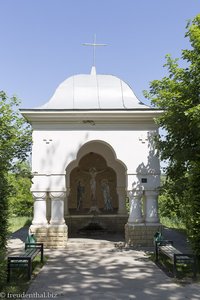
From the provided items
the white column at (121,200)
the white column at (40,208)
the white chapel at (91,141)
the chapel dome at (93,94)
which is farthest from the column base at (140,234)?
the chapel dome at (93,94)

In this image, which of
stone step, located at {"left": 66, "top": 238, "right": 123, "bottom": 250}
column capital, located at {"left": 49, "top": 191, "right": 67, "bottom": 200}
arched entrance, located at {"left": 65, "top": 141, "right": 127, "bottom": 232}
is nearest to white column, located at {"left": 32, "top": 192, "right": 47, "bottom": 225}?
column capital, located at {"left": 49, "top": 191, "right": 67, "bottom": 200}

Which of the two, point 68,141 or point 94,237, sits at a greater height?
point 68,141

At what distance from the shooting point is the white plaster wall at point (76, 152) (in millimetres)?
13422

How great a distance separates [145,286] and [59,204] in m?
6.80

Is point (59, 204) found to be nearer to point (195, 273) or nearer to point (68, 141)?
point (68, 141)

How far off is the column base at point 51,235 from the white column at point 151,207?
11.3 ft

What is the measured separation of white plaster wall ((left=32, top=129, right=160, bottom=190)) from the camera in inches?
528

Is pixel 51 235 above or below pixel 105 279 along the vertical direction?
above

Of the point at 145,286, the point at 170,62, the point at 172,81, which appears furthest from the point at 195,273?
the point at 170,62

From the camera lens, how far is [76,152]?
13555 millimetres

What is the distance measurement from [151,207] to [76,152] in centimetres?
386

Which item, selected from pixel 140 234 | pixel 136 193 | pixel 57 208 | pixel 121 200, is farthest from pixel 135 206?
pixel 121 200

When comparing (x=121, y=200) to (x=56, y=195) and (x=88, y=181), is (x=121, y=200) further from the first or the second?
(x=56, y=195)

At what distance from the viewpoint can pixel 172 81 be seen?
38.0 feet
